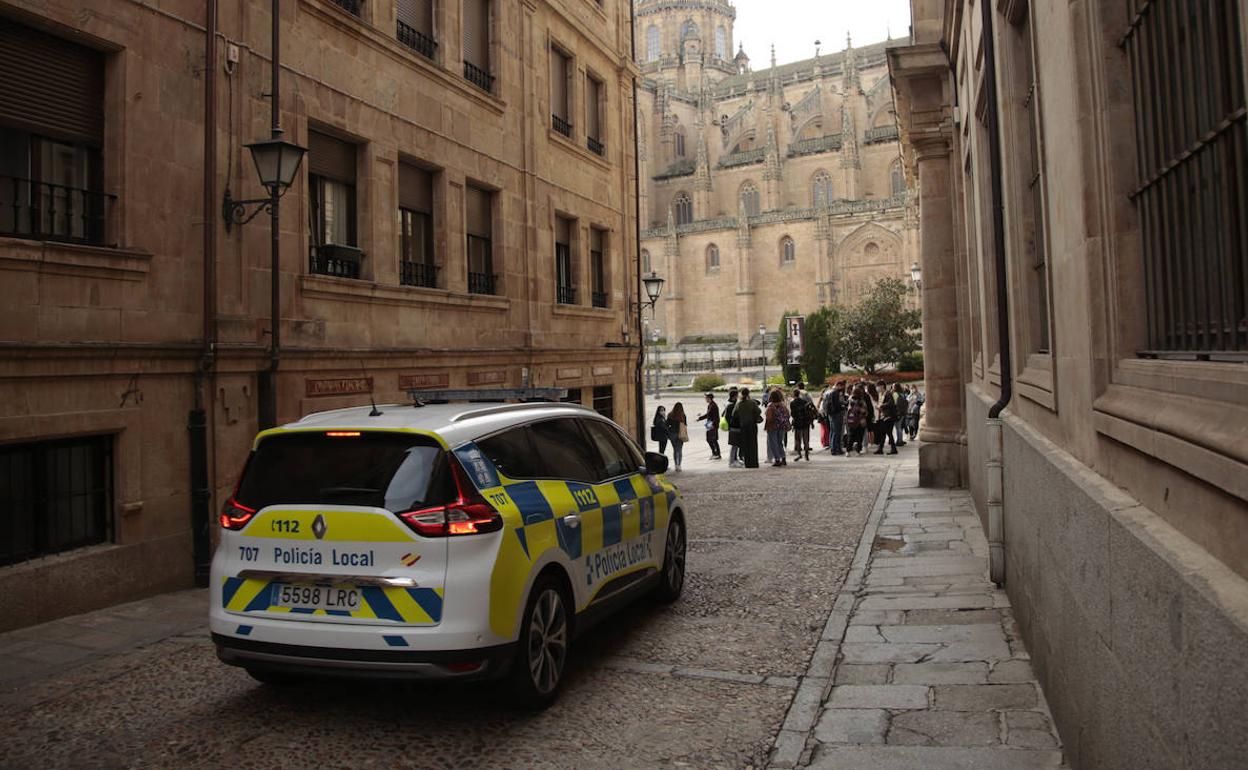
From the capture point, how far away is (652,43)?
309ft

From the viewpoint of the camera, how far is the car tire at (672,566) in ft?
22.6

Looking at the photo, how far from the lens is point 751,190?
78.4 metres

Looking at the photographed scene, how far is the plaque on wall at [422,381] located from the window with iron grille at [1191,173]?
28.9 feet

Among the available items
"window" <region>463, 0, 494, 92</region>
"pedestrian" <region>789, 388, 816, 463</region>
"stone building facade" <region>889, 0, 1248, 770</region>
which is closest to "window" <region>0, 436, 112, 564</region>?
"stone building facade" <region>889, 0, 1248, 770</region>

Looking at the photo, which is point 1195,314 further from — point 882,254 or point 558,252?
point 882,254

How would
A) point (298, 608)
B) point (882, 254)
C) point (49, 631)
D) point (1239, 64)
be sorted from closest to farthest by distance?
point (1239, 64) < point (298, 608) < point (49, 631) < point (882, 254)

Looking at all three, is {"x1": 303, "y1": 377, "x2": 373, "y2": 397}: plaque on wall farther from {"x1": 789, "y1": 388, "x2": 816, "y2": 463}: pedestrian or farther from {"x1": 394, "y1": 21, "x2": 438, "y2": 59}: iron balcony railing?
{"x1": 789, "y1": 388, "x2": 816, "y2": 463}: pedestrian

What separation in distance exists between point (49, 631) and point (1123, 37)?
7.26 metres

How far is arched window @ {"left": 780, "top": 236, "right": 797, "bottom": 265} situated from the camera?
7331cm

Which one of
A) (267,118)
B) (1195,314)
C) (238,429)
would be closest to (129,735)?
(238,429)

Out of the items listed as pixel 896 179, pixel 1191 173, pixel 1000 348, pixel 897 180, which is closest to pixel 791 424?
pixel 1000 348

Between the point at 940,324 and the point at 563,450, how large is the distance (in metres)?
9.39

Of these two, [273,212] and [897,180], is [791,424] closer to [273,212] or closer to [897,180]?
[273,212]

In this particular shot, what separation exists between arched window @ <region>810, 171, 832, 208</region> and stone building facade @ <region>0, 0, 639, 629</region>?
63.6 metres
